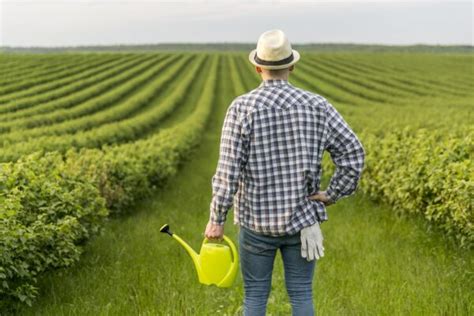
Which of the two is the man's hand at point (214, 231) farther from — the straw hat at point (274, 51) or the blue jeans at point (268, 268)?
the straw hat at point (274, 51)

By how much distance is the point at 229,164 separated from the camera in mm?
3568

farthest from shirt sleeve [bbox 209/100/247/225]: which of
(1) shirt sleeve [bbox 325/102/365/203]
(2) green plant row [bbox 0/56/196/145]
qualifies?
(2) green plant row [bbox 0/56/196/145]

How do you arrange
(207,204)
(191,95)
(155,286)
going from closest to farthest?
(155,286) → (207,204) → (191,95)

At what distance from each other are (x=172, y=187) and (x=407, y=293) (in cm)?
880

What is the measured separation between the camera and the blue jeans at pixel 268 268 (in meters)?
3.76

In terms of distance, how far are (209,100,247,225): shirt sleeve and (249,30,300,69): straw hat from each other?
13.3 inches

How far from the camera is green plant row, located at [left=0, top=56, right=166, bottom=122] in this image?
2136cm

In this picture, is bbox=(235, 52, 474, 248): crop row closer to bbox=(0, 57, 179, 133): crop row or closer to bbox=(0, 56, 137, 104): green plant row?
bbox=(0, 57, 179, 133): crop row

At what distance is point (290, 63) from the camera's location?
3664mm

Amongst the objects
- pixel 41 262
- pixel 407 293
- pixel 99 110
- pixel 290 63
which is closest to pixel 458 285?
pixel 407 293

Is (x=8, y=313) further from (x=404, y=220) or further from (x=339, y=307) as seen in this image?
(x=404, y=220)

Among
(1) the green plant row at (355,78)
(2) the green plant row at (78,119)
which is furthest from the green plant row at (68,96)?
(1) the green plant row at (355,78)

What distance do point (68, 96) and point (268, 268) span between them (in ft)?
89.2

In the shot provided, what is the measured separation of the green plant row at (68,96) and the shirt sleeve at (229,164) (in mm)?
17759
